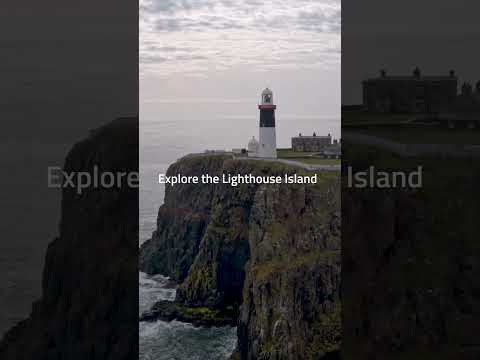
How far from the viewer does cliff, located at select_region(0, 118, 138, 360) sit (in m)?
37.8

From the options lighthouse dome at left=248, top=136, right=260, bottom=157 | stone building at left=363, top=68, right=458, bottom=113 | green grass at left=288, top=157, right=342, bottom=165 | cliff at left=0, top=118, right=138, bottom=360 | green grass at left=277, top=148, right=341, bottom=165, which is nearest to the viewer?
cliff at left=0, top=118, right=138, bottom=360

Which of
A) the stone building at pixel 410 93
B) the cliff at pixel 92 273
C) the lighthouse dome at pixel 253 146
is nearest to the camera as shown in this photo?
the cliff at pixel 92 273

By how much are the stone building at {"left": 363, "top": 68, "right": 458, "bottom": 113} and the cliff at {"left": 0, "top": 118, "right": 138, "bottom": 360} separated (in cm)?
1419

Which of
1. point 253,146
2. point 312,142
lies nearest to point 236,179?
point 253,146

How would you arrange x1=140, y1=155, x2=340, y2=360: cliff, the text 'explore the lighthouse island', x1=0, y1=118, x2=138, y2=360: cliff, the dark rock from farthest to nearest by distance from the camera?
the dark rock
the text 'explore the lighthouse island'
x1=0, y1=118, x2=138, y2=360: cliff
x1=140, y1=155, x2=340, y2=360: cliff

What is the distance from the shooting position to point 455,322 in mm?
30516

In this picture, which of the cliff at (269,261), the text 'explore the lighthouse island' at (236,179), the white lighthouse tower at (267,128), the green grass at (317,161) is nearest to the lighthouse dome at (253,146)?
the white lighthouse tower at (267,128)

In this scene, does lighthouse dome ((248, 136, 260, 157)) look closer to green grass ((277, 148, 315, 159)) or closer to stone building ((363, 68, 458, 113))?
green grass ((277, 148, 315, 159))

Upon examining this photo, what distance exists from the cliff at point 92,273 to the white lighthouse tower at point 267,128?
758 centimetres

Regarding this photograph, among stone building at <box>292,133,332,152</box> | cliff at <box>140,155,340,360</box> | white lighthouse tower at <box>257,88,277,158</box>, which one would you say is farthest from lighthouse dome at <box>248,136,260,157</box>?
stone building at <box>292,133,332,152</box>

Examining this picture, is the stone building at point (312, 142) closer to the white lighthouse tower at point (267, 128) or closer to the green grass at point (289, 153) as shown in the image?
the green grass at point (289, 153)

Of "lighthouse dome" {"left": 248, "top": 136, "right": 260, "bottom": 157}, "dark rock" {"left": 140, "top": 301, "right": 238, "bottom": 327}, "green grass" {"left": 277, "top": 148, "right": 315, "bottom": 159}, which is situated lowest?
"dark rock" {"left": 140, "top": 301, "right": 238, "bottom": 327}

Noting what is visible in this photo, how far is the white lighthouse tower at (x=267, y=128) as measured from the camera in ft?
136

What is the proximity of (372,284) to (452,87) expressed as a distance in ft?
47.3
